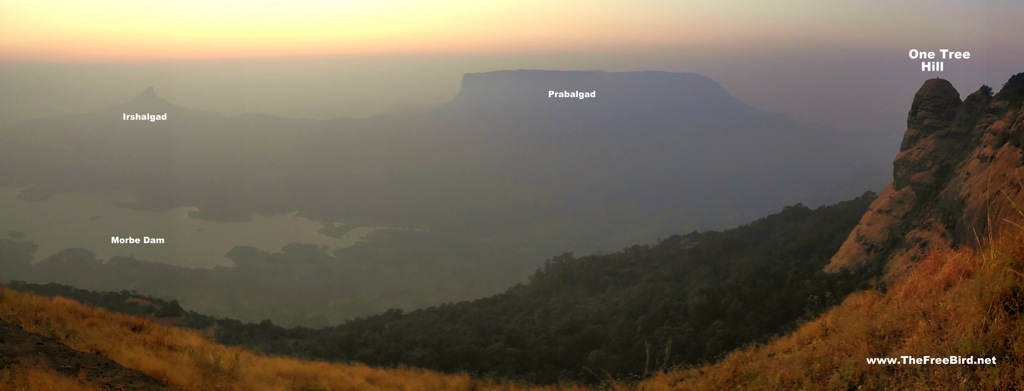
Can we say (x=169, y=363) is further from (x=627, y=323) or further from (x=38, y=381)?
(x=627, y=323)

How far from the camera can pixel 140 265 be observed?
10725 cm

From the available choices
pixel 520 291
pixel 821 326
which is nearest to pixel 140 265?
pixel 520 291

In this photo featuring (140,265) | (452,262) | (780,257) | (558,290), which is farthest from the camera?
(452,262)

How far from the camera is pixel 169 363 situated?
31.0ft

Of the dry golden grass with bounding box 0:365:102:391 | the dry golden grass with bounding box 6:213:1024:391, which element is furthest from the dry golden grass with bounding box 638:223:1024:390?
the dry golden grass with bounding box 0:365:102:391

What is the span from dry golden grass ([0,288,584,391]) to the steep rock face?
1176 cm

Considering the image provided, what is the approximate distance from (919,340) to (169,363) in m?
11.5

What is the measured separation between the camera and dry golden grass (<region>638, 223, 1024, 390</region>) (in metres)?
5.49

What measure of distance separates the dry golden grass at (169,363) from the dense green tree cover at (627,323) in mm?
5763

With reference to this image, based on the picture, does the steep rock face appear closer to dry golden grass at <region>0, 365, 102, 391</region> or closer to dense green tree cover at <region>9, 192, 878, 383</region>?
dense green tree cover at <region>9, 192, 878, 383</region>

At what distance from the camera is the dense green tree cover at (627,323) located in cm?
1986

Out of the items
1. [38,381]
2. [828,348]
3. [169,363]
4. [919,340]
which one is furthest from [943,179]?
[38,381]

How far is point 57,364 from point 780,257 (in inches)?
1140

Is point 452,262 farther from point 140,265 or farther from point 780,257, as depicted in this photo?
point 780,257
